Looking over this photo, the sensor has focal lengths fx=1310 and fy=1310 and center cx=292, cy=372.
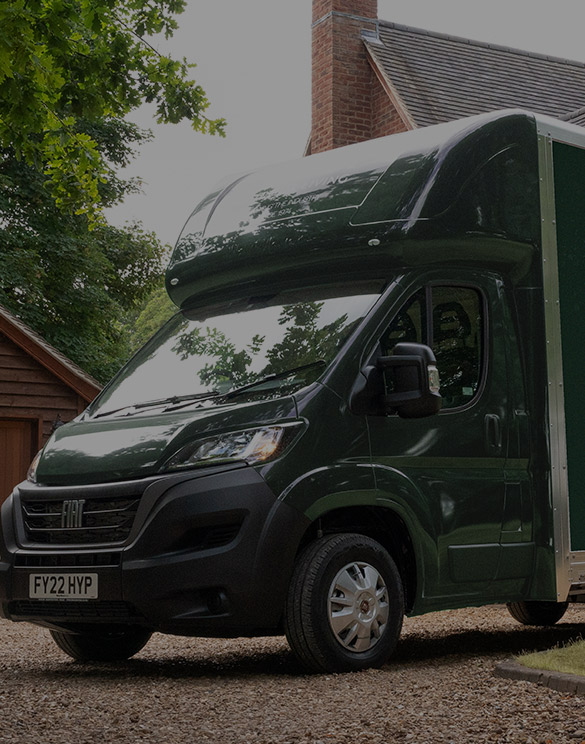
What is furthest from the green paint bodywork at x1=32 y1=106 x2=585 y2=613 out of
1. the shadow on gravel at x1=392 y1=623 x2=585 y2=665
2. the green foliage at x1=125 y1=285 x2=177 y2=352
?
the green foliage at x1=125 y1=285 x2=177 y2=352

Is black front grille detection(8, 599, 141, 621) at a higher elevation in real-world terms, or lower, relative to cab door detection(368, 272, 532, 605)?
lower

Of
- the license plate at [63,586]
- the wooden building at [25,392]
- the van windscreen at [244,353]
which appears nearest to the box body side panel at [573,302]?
the van windscreen at [244,353]

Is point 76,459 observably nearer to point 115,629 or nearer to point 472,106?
point 115,629

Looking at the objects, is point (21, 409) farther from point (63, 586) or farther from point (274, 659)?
point (63, 586)

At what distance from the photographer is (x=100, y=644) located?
8.42m

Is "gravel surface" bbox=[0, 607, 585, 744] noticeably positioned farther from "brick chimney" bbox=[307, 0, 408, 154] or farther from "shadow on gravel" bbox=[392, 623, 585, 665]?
"brick chimney" bbox=[307, 0, 408, 154]

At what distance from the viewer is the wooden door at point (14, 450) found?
61.4 ft

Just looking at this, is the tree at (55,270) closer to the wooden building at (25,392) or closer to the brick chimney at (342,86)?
the wooden building at (25,392)

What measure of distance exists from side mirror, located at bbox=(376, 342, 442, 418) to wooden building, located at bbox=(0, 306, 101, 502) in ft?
40.2

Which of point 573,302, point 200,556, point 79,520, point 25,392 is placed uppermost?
point 25,392

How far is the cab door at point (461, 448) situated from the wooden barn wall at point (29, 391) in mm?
11810

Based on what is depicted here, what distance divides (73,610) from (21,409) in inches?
474

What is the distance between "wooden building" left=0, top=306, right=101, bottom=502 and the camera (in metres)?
18.8

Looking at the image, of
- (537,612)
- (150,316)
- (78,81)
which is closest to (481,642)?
(537,612)
